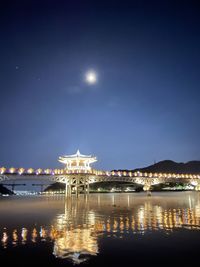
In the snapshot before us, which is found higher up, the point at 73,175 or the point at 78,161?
the point at 78,161

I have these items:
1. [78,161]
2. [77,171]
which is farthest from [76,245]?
[78,161]

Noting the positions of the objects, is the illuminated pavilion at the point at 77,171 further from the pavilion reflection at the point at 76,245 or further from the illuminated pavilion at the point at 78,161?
the pavilion reflection at the point at 76,245

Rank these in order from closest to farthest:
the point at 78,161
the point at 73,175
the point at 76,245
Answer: the point at 76,245, the point at 73,175, the point at 78,161

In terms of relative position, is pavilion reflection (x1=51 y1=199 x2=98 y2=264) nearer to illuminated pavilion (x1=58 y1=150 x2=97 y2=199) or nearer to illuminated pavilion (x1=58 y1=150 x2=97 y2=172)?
illuminated pavilion (x1=58 y1=150 x2=97 y2=199)

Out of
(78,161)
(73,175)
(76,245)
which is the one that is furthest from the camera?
(78,161)

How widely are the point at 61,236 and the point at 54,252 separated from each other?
426 centimetres

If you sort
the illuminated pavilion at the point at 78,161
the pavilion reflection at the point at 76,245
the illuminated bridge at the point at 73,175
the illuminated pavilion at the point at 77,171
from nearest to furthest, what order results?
the pavilion reflection at the point at 76,245
the illuminated bridge at the point at 73,175
the illuminated pavilion at the point at 77,171
the illuminated pavilion at the point at 78,161

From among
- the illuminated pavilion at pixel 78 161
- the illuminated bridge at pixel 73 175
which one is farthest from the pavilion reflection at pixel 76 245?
the illuminated pavilion at pixel 78 161

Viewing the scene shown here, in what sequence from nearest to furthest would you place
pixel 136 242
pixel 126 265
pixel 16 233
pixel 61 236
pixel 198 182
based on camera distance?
pixel 126 265, pixel 136 242, pixel 61 236, pixel 16 233, pixel 198 182

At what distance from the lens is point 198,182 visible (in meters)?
143

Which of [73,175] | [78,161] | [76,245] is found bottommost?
[76,245]

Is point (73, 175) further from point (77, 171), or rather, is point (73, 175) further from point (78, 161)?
point (78, 161)

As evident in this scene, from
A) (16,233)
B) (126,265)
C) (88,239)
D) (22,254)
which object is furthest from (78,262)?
(16,233)

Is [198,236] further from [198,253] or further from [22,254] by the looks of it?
[22,254]
